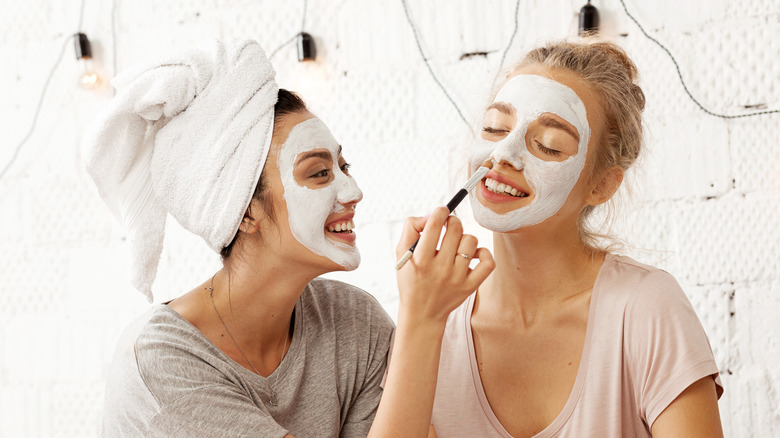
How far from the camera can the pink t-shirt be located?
1112 mm

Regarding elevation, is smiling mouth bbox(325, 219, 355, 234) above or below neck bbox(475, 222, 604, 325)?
above

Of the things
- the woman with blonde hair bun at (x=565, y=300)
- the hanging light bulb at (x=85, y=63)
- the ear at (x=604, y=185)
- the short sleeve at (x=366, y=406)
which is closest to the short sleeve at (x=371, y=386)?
the short sleeve at (x=366, y=406)

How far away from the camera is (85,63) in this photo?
2.15 m

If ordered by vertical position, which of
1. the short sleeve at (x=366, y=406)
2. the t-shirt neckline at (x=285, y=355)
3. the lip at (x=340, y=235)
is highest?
the lip at (x=340, y=235)

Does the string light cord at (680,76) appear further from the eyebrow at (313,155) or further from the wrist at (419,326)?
the wrist at (419,326)

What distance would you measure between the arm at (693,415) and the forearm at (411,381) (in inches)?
13.3

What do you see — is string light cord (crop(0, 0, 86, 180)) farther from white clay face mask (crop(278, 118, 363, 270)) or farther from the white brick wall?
white clay face mask (crop(278, 118, 363, 270))

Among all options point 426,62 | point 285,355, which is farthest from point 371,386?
point 426,62

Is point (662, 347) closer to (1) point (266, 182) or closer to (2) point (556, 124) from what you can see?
(2) point (556, 124)

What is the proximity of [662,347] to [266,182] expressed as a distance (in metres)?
0.67

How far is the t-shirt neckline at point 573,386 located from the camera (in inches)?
46.4

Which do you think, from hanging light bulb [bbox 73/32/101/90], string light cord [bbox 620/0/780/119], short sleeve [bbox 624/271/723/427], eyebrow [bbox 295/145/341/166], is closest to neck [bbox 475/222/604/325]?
short sleeve [bbox 624/271/723/427]

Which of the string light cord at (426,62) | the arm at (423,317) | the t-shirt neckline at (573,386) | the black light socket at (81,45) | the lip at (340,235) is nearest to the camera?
the arm at (423,317)

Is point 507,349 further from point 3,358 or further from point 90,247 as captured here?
point 3,358
